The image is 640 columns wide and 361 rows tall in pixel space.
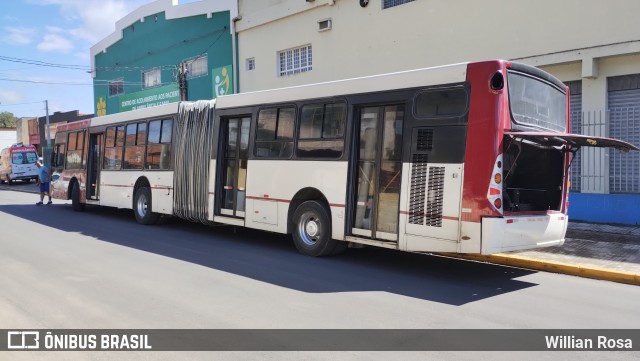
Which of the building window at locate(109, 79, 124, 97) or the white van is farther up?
the building window at locate(109, 79, 124, 97)

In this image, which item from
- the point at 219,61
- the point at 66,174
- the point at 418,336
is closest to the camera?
the point at 418,336

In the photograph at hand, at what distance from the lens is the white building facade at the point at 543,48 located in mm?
11516

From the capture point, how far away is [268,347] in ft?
15.2

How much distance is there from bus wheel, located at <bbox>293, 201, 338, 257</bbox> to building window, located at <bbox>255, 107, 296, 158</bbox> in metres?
1.13

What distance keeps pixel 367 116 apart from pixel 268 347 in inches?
180

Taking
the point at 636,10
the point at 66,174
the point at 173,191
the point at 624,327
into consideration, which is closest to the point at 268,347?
the point at 624,327

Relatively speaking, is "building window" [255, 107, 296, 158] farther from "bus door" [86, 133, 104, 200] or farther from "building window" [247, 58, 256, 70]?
"building window" [247, 58, 256, 70]

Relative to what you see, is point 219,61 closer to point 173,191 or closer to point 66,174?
point 66,174

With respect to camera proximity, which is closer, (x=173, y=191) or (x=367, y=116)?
(x=367, y=116)

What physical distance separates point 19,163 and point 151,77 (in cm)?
1390

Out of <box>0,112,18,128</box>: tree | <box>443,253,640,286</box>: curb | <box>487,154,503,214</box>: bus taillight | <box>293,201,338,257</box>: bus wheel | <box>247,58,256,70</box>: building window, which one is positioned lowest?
<box>443,253,640,286</box>: curb

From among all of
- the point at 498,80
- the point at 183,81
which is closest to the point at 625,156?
the point at 498,80

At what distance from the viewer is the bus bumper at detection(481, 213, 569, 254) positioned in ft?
21.3

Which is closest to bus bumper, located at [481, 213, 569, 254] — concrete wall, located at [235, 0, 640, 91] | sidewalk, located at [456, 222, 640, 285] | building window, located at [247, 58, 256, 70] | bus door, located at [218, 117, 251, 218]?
sidewalk, located at [456, 222, 640, 285]
